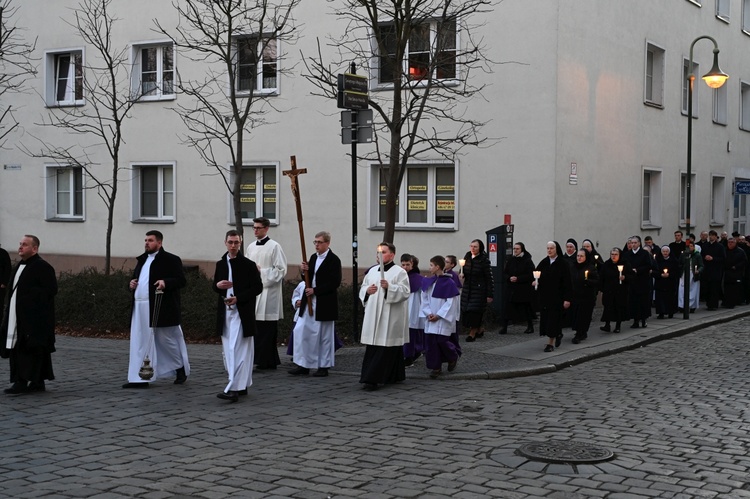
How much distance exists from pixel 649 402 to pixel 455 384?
8.18ft

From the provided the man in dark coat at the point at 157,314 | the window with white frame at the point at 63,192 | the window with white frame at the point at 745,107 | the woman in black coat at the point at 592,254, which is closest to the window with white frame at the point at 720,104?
the window with white frame at the point at 745,107

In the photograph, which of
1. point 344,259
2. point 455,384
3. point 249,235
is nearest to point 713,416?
point 455,384

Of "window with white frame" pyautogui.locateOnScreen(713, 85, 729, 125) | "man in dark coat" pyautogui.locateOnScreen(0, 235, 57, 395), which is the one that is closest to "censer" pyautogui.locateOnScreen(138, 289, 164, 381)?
"man in dark coat" pyautogui.locateOnScreen(0, 235, 57, 395)

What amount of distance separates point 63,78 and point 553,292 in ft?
58.2

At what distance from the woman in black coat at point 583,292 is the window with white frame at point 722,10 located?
16.4 meters

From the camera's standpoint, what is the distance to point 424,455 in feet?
27.5

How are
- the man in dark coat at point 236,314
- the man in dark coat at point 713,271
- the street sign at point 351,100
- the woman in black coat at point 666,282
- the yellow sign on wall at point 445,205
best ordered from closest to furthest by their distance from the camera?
the man in dark coat at point 236,314
the street sign at point 351,100
the woman in black coat at point 666,282
the yellow sign on wall at point 445,205
the man in dark coat at point 713,271

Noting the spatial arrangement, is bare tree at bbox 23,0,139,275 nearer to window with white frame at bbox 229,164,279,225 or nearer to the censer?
window with white frame at bbox 229,164,279,225

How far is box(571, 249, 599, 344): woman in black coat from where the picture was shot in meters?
16.8

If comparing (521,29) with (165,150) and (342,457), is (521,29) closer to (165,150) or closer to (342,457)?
(165,150)

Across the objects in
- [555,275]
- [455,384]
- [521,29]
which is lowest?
[455,384]

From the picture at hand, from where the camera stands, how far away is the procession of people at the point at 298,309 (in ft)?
37.3

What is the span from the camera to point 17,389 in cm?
1142

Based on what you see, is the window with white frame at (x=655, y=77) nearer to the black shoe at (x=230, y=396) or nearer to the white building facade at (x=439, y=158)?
the white building facade at (x=439, y=158)
